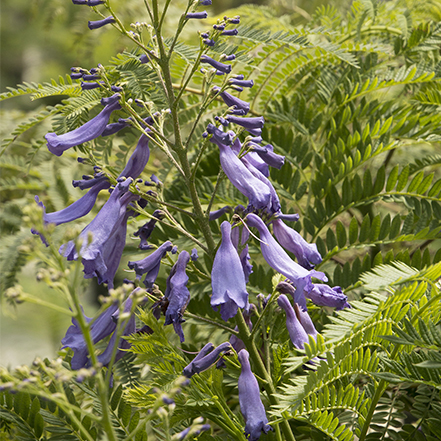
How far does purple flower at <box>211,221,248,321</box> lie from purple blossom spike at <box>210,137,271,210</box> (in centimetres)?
7

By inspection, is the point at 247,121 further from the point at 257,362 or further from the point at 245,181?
the point at 257,362

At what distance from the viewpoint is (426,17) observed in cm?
132

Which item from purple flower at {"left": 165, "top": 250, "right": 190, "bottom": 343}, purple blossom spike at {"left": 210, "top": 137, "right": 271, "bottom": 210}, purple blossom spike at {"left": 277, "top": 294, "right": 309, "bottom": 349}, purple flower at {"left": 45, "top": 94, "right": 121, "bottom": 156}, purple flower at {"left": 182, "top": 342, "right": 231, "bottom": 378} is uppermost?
purple flower at {"left": 45, "top": 94, "right": 121, "bottom": 156}

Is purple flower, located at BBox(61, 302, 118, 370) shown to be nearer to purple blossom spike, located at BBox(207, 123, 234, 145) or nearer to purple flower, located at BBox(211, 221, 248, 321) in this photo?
purple flower, located at BBox(211, 221, 248, 321)

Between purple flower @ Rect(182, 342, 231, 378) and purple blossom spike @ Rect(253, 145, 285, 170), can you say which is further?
→ purple blossom spike @ Rect(253, 145, 285, 170)

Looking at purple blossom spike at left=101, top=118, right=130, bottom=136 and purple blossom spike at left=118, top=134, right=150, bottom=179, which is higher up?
purple blossom spike at left=101, top=118, right=130, bottom=136

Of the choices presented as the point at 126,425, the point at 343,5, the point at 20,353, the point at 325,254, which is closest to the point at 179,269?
the point at 126,425

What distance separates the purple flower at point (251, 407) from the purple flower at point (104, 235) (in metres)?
0.23

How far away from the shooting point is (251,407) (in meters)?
0.56

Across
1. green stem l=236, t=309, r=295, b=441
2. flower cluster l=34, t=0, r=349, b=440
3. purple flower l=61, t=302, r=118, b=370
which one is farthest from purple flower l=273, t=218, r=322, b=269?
purple flower l=61, t=302, r=118, b=370

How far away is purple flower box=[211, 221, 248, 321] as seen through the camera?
1.80ft

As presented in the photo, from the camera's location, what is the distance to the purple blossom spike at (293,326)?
0.62 m

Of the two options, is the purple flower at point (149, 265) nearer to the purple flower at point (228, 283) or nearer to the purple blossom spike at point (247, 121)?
the purple flower at point (228, 283)

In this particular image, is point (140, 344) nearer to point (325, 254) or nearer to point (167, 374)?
point (167, 374)
